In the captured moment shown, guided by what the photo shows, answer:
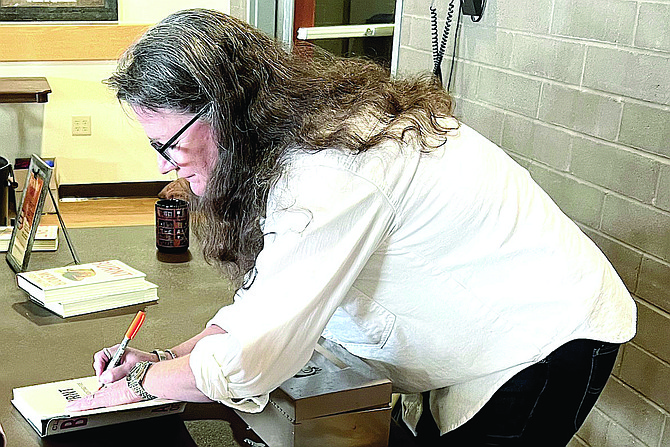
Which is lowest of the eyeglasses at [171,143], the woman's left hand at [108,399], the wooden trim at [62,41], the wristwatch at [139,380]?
the woman's left hand at [108,399]

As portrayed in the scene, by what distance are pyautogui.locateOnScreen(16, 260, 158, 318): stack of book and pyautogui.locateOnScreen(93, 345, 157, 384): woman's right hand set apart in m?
0.36

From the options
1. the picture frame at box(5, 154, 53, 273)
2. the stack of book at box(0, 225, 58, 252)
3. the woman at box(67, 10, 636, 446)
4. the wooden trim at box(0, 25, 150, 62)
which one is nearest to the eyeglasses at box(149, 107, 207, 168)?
the woman at box(67, 10, 636, 446)

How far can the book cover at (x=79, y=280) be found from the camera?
6.21 ft

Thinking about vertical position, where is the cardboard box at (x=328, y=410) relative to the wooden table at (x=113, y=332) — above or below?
above

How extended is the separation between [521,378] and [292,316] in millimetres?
443

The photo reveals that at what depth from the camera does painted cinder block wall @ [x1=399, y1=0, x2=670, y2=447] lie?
2176 millimetres

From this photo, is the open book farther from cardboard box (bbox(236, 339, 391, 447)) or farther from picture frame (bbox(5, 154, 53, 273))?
picture frame (bbox(5, 154, 53, 273))

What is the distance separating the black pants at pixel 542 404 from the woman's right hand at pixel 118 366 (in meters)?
0.43

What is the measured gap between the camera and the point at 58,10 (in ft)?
17.5

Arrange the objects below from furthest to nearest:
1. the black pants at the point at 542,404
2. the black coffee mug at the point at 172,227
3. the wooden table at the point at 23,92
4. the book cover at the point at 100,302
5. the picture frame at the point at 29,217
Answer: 1. the wooden table at the point at 23,92
2. the black coffee mug at the point at 172,227
3. the picture frame at the point at 29,217
4. the book cover at the point at 100,302
5. the black pants at the point at 542,404

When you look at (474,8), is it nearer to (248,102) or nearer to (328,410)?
(248,102)

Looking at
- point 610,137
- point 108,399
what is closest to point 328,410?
point 108,399

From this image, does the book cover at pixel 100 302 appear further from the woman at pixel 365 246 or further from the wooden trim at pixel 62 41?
the wooden trim at pixel 62 41

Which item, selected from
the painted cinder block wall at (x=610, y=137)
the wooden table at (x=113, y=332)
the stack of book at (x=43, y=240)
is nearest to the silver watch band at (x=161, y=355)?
the wooden table at (x=113, y=332)
